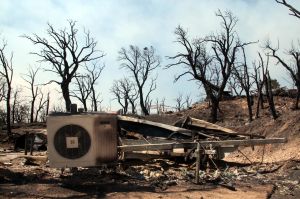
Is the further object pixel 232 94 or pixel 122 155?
pixel 232 94

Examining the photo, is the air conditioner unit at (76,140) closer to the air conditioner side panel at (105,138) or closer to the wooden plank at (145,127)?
the air conditioner side panel at (105,138)

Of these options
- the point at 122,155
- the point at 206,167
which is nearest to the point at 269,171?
the point at 206,167

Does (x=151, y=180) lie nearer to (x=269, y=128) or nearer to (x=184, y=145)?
(x=184, y=145)

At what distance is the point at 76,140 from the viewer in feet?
35.3

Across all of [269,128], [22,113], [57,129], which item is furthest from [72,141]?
[22,113]

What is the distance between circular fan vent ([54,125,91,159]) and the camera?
10.8m

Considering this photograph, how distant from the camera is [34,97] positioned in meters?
60.1

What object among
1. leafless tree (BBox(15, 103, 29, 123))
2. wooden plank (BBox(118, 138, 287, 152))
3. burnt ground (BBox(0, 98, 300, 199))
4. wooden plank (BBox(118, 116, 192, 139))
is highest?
leafless tree (BBox(15, 103, 29, 123))

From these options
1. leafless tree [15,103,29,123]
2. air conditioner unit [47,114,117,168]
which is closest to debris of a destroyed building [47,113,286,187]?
air conditioner unit [47,114,117,168]

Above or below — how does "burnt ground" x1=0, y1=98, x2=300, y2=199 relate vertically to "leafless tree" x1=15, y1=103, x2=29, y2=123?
below

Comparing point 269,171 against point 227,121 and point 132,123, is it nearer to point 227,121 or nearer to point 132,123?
point 132,123

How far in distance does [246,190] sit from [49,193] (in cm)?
449

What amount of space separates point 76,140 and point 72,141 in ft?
0.34

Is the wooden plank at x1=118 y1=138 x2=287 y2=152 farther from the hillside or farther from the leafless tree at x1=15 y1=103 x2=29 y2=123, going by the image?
the leafless tree at x1=15 y1=103 x2=29 y2=123
